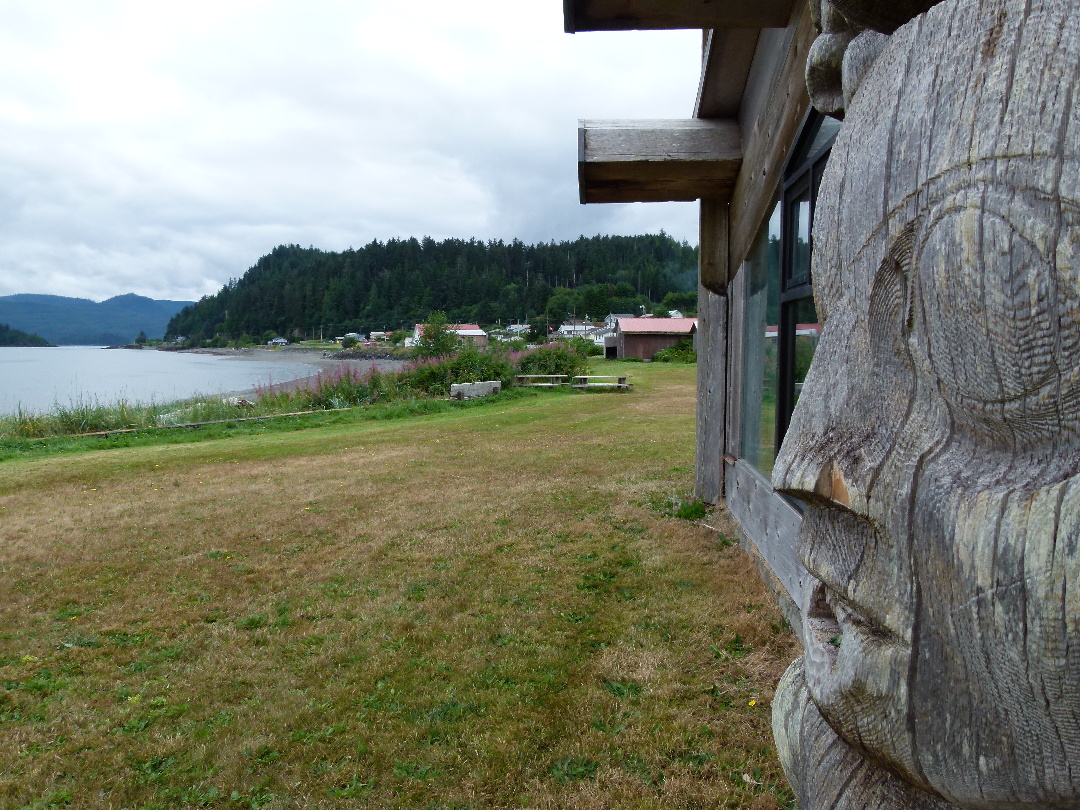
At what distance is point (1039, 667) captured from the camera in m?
0.78

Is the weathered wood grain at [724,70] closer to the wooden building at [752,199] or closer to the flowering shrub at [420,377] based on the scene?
the wooden building at [752,199]

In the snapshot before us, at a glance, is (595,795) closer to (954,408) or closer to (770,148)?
(954,408)

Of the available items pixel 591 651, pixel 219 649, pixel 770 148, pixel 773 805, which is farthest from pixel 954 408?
pixel 219 649

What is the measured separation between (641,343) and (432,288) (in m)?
62.9

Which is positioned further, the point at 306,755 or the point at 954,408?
the point at 306,755

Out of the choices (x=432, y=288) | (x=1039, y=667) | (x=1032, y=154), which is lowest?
(x=1039, y=667)

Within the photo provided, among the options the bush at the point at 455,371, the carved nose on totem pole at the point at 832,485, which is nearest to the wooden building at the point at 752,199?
the carved nose on totem pole at the point at 832,485

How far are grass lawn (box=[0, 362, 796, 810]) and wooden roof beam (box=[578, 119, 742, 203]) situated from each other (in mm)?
3066

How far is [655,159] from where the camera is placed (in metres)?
4.71

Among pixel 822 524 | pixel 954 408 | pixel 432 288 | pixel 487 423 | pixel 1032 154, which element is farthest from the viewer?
pixel 432 288

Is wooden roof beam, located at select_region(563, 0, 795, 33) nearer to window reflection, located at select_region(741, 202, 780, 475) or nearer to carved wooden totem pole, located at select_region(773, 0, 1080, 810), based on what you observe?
carved wooden totem pole, located at select_region(773, 0, 1080, 810)

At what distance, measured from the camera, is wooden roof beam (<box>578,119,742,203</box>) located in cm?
457

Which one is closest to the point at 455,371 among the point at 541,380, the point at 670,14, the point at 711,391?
the point at 541,380

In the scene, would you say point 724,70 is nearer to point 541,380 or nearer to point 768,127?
point 768,127
